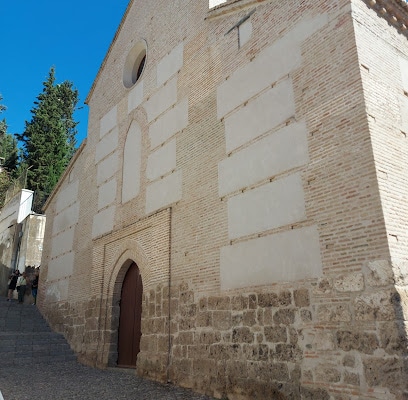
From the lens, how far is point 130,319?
8.51 m

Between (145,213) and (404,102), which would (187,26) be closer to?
(145,213)

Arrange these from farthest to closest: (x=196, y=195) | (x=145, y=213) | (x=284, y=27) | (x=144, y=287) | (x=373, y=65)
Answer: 1. (x=145, y=213)
2. (x=144, y=287)
3. (x=196, y=195)
4. (x=284, y=27)
5. (x=373, y=65)

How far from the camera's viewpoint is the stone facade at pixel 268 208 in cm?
440

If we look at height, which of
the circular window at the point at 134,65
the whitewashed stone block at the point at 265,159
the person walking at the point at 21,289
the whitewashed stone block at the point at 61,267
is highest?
the circular window at the point at 134,65

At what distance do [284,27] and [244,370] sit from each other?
17.1ft

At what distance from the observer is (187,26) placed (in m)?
8.60

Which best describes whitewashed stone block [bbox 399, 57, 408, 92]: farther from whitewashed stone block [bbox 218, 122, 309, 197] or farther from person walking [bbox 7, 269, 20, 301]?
person walking [bbox 7, 269, 20, 301]

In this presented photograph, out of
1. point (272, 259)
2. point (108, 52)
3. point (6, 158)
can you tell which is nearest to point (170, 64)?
point (108, 52)

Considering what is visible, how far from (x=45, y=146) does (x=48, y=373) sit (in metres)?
19.0

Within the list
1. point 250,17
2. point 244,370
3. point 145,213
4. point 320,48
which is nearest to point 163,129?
point 145,213

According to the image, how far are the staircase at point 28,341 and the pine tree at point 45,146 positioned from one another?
38.8ft

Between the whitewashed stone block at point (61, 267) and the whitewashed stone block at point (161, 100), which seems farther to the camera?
the whitewashed stone block at point (61, 267)

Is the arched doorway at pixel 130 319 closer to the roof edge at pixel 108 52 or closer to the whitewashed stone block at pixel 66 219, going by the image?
the whitewashed stone block at pixel 66 219

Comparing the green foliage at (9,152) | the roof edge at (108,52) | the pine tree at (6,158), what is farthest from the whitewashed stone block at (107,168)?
the green foliage at (9,152)
